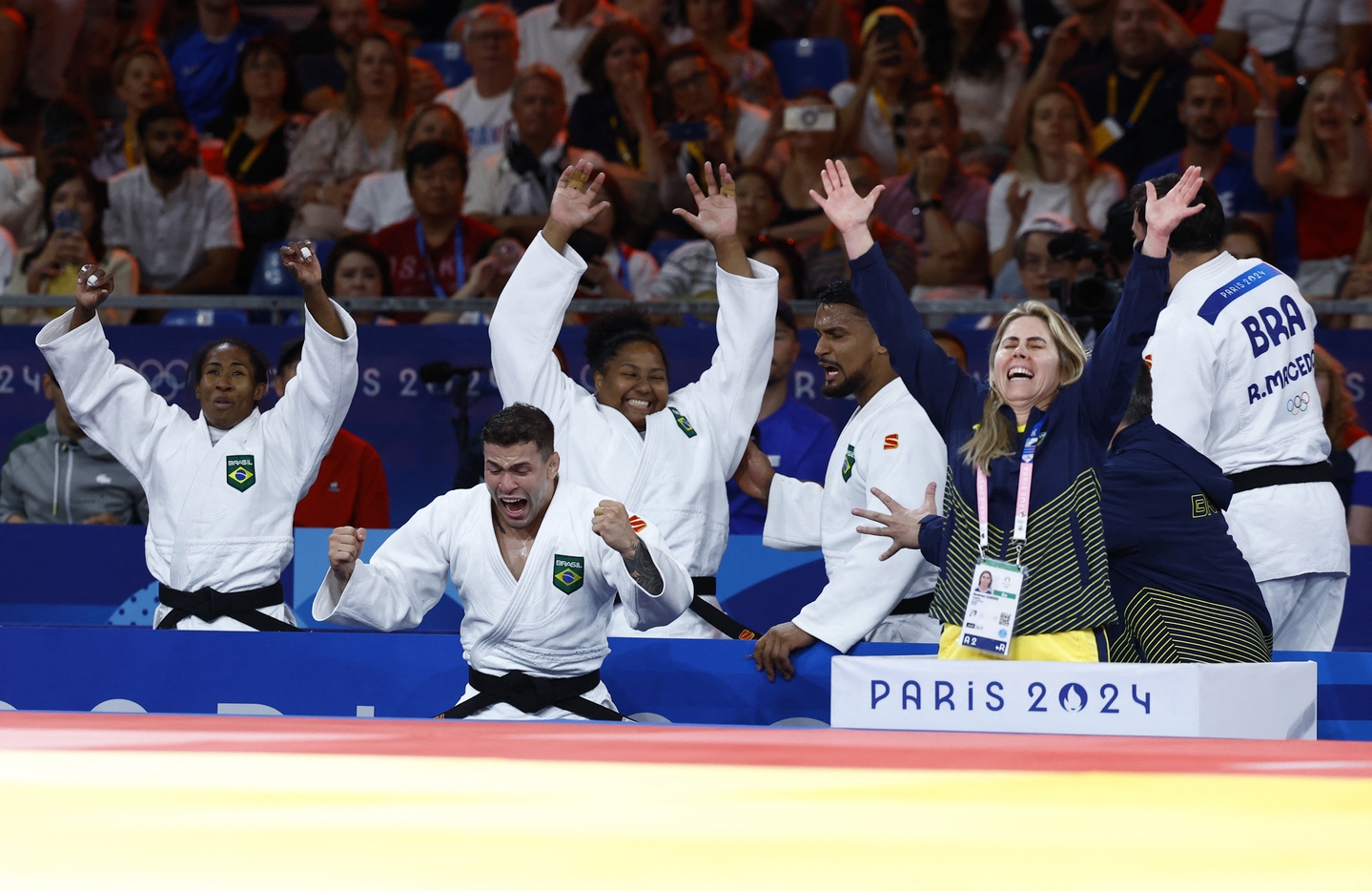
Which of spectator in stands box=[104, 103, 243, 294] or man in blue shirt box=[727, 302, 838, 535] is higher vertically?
spectator in stands box=[104, 103, 243, 294]

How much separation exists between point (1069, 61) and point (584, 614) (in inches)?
191

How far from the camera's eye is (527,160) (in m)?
7.42

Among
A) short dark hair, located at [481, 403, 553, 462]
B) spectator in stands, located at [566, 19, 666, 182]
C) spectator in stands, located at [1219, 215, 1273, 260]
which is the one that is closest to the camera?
short dark hair, located at [481, 403, 553, 462]

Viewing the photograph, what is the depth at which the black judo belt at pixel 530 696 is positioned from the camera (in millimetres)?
4043

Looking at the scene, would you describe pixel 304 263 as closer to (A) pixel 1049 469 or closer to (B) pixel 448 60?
(A) pixel 1049 469

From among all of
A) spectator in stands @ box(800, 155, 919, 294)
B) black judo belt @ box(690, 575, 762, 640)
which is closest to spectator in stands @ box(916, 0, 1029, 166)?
spectator in stands @ box(800, 155, 919, 294)

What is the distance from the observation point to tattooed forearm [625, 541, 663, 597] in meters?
3.84

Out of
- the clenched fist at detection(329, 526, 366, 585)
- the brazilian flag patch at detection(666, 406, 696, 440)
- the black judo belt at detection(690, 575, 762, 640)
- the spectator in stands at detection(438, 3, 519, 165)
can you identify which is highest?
the spectator in stands at detection(438, 3, 519, 165)

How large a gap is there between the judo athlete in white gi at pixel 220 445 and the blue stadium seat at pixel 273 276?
86.0 inches

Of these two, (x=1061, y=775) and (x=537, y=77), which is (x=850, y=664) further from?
(x=537, y=77)

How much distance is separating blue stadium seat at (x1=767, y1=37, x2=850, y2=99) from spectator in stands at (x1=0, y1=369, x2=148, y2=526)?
166 inches

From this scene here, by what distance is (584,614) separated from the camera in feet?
13.5

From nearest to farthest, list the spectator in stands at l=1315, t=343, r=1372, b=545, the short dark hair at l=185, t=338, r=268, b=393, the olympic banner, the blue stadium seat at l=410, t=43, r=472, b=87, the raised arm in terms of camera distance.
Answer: the olympic banner, the raised arm, the short dark hair at l=185, t=338, r=268, b=393, the spectator in stands at l=1315, t=343, r=1372, b=545, the blue stadium seat at l=410, t=43, r=472, b=87

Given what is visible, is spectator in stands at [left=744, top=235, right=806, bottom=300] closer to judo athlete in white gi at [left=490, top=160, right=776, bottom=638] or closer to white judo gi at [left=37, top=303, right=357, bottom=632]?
judo athlete in white gi at [left=490, top=160, right=776, bottom=638]
